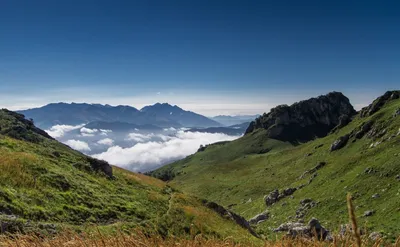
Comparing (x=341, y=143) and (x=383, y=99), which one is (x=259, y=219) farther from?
→ (x=383, y=99)

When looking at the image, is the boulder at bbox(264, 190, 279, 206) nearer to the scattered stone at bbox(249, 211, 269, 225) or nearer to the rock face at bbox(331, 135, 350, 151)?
the scattered stone at bbox(249, 211, 269, 225)

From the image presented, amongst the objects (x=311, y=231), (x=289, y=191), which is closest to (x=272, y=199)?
(x=289, y=191)

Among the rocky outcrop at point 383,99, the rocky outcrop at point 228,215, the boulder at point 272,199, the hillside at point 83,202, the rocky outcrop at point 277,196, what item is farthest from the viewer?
the rocky outcrop at point 383,99

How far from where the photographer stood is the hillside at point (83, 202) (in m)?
17.0

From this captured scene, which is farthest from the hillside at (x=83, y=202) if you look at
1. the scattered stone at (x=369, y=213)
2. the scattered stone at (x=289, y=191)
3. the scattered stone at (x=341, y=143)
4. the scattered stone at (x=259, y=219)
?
the scattered stone at (x=341, y=143)

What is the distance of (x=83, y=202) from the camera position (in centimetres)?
2236

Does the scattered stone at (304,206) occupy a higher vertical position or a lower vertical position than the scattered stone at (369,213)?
lower

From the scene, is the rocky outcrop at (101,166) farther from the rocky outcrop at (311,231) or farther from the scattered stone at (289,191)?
the scattered stone at (289,191)

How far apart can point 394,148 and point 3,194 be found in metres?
63.9

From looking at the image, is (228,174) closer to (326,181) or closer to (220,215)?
(326,181)

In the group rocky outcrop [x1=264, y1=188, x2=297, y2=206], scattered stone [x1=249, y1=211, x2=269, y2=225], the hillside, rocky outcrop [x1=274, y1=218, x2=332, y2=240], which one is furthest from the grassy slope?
the hillside

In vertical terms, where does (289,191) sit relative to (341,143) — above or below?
below

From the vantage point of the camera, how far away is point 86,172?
31.2m

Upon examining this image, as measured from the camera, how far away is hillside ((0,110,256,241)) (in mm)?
17000
